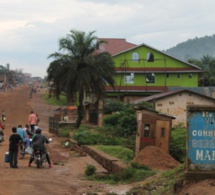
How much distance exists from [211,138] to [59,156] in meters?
13.1

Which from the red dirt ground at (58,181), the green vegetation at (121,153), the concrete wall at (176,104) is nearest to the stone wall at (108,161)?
the red dirt ground at (58,181)

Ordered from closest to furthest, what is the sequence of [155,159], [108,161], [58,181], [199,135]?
[199,135]
[58,181]
[155,159]
[108,161]

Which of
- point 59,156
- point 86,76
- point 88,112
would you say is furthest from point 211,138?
point 88,112

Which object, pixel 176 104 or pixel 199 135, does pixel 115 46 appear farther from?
pixel 199 135

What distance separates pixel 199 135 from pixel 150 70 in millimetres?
50509

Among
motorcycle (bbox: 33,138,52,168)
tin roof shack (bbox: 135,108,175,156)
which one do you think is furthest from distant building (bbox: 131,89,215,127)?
motorcycle (bbox: 33,138,52,168)

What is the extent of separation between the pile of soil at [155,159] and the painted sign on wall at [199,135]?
4804 millimetres

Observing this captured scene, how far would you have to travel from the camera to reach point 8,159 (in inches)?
703

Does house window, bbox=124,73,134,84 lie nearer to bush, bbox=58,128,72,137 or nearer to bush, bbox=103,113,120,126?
bush, bbox=58,128,72,137

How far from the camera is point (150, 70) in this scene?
6122 cm

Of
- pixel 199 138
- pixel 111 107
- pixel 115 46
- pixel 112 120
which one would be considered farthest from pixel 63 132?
pixel 115 46

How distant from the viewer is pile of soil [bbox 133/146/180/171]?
16.1m

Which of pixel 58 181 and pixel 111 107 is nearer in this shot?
pixel 58 181

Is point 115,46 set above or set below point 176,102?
above
